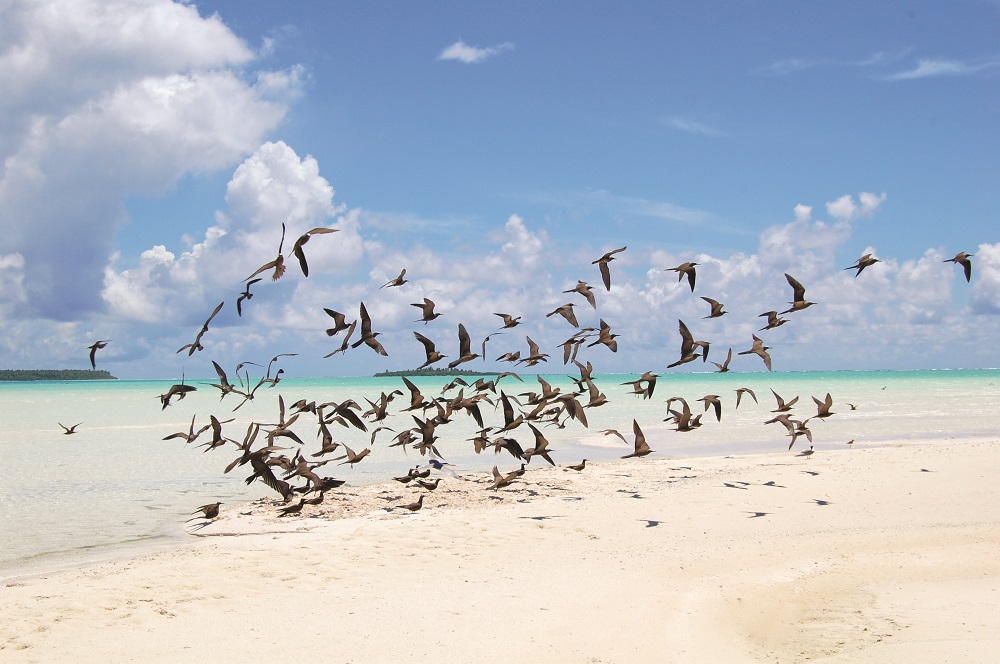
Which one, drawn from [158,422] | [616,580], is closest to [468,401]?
[616,580]

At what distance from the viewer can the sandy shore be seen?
702 centimetres

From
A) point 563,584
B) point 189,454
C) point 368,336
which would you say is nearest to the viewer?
point 563,584

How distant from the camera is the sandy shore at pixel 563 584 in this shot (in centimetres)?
702

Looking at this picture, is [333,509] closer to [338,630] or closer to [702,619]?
[338,630]

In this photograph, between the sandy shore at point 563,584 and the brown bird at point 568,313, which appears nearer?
the sandy shore at point 563,584

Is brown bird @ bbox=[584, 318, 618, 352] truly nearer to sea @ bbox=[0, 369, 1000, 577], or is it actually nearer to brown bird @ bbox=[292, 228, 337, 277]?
sea @ bbox=[0, 369, 1000, 577]

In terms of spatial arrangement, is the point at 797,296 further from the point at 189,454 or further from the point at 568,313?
the point at 189,454

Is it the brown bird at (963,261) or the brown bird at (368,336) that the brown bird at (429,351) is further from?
the brown bird at (963,261)

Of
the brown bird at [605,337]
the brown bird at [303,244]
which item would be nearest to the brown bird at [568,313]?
the brown bird at [605,337]

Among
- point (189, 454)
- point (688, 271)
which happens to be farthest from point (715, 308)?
point (189, 454)

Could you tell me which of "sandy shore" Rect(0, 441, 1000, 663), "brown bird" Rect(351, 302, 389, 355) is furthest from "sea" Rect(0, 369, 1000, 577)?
"brown bird" Rect(351, 302, 389, 355)

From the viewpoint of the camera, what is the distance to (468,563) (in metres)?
9.71

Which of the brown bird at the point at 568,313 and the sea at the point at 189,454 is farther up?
the brown bird at the point at 568,313

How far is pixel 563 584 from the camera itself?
8773 mm
